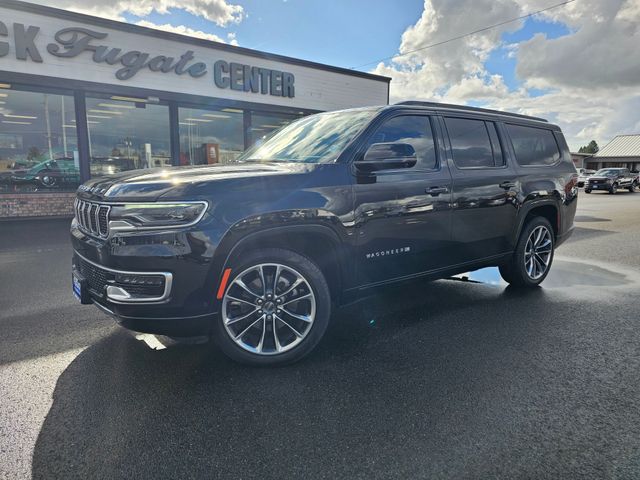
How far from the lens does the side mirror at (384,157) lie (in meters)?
3.35

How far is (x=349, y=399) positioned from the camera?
2.80 meters

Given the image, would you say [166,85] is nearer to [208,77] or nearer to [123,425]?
[208,77]

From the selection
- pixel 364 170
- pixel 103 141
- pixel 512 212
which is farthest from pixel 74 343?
pixel 103 141

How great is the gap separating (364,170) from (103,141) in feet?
39.7

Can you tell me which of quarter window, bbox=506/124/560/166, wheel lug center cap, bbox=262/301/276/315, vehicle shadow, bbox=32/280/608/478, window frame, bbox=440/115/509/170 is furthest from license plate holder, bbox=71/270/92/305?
quarter window, bbox=506/124/560/166

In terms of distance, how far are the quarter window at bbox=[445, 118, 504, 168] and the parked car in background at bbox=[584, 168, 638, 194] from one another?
28565 mm

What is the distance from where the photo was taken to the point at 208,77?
14625 mm

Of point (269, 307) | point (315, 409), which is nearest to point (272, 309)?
point (269, 307)

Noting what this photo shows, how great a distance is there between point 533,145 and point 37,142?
41.3ft

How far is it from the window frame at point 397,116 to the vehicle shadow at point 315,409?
1437 millimetres

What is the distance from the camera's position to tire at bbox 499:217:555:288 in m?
5.12

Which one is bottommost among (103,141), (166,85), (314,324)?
(314,324)

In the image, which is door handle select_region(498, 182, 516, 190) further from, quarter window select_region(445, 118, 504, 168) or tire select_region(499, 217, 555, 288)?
tire select_region(499, 217, 555, 288)

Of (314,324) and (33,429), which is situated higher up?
(314,324)
